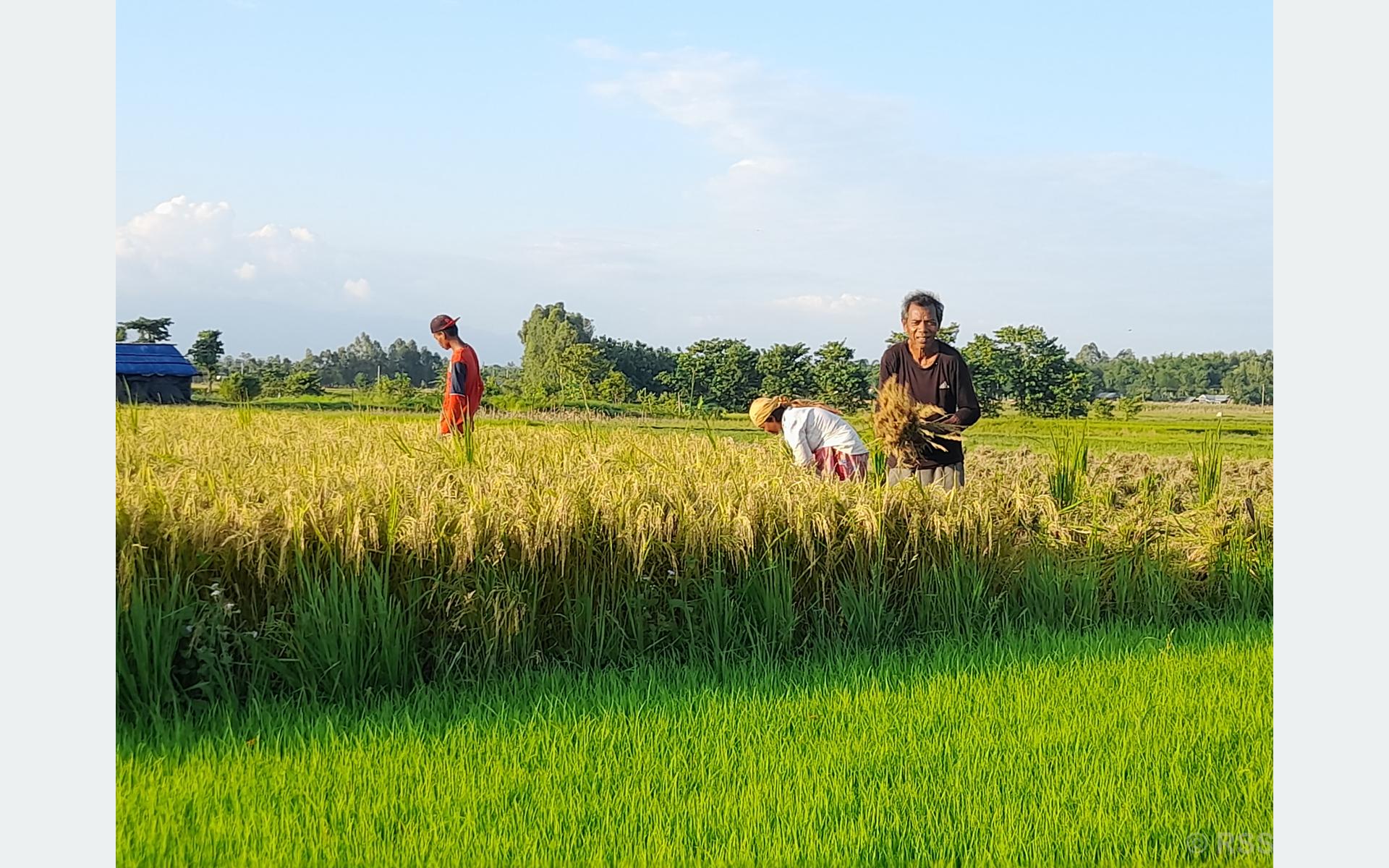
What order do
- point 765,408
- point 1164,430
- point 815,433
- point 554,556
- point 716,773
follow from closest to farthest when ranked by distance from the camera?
1. point 716,773
2. point 554,556
3. point 815,433
4. point 765,408
5. point 1164,430

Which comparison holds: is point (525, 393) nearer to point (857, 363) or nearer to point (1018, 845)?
point (857, 363)

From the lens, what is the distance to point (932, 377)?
5926 mm

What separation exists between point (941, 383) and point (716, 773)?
3.25 metres

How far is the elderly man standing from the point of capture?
19.2 ft

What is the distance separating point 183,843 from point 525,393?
176 inches

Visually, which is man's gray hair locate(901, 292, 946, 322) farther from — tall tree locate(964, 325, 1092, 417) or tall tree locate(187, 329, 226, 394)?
tall tree locate(187, 329, 226, 394)

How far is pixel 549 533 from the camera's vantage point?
443 cm

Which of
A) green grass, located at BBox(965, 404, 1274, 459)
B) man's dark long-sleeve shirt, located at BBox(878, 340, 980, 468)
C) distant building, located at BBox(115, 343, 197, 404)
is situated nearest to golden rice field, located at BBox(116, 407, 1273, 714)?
distant building, located at BBox(115, 343, 197, 404)

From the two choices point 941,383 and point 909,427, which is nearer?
point 941,383

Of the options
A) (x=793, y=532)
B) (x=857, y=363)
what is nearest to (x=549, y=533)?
(x=793, y=532)

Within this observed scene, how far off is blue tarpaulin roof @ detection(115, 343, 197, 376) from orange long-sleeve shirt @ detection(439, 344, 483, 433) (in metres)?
1.40

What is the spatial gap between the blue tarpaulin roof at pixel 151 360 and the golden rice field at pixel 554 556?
212 millimetres

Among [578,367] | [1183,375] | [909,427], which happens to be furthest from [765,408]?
[1183,375]

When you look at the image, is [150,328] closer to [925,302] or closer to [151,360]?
[151,360]
